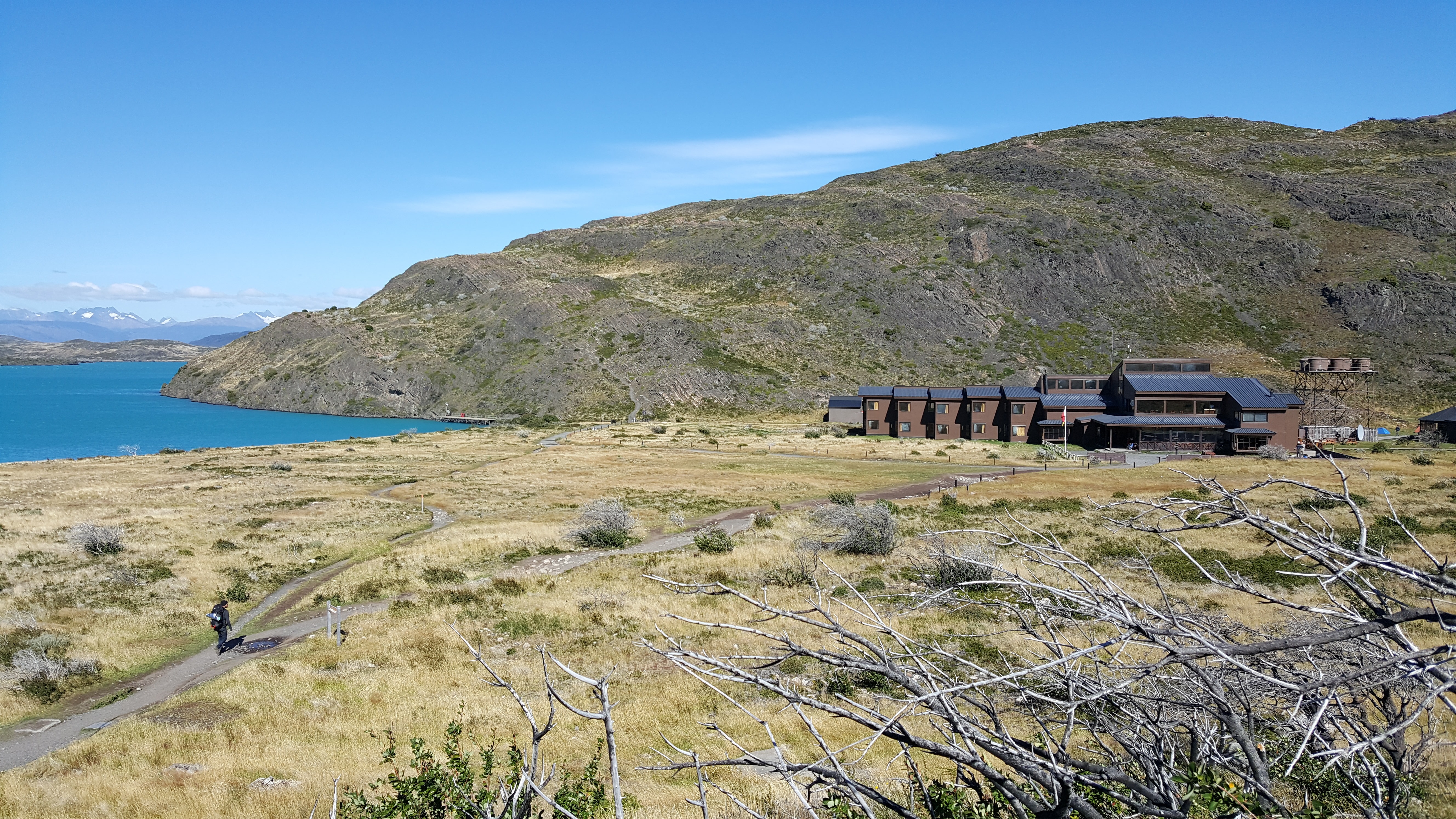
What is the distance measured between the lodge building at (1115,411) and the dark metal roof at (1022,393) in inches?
4.3

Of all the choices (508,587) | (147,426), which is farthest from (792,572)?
(147,426)

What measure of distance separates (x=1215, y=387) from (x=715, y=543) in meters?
60.4

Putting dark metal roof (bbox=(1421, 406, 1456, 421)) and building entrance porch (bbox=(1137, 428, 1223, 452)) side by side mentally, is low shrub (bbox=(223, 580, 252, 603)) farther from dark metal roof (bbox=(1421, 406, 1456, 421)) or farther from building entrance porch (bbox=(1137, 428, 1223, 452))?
dark metal roof (bbox=(1421, 406, 1456, 421))

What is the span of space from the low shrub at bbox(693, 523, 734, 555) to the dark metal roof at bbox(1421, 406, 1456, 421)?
253ft

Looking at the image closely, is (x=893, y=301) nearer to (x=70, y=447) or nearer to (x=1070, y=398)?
(x=1070, y=398)

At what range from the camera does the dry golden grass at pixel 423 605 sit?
39.1ft

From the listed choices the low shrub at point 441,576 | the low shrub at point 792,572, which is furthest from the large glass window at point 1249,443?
the low shrub at point 441,576

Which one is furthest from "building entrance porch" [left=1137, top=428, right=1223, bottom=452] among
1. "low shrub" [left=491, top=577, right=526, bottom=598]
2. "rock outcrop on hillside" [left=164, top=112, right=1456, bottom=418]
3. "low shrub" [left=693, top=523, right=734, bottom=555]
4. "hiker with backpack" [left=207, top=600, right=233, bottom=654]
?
"hiker with backpack" [left=207, top=600, right=233, bottom=654]

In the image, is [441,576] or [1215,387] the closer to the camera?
[441,576]

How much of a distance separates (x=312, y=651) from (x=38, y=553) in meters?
19.9

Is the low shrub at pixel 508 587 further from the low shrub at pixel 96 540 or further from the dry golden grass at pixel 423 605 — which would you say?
the low shrub at pixel 96 540

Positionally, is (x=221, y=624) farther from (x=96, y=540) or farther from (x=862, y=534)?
(x=862, y=534)

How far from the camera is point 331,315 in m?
156

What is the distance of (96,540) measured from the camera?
3023 centimetres
